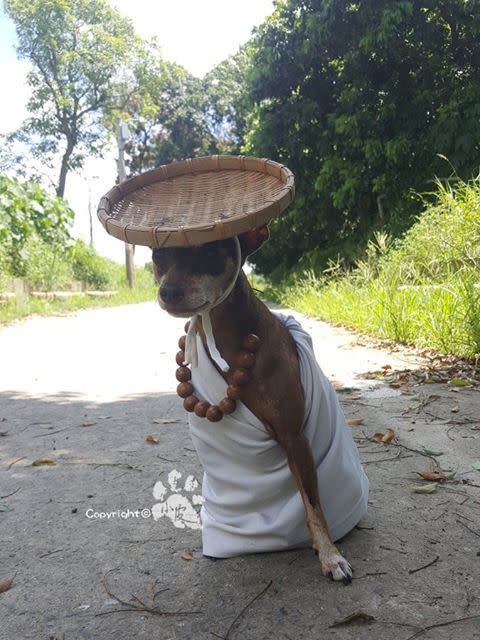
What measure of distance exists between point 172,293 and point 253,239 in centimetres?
40

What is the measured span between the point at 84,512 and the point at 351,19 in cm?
1296

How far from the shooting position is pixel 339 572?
2080mm

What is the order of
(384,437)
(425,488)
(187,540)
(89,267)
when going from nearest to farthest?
(187,540) → (425,488) → (384,437) → (89,267)

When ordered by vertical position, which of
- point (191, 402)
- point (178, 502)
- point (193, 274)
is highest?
point (193, 274)

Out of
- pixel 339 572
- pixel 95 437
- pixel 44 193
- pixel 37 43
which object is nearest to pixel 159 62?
pixel 37 43

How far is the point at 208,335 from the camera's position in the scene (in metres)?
2.13

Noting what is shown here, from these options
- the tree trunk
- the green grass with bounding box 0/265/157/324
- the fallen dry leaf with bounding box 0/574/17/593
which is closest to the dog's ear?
the fallen dry leaf with bounding box 0/574/17/593

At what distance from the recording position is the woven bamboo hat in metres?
1.77

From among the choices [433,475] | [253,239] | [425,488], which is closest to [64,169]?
[433,475]

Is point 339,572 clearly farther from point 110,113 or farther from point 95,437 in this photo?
point 110,113

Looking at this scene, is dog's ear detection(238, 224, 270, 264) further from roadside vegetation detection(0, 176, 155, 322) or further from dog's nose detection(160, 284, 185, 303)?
roadside vegetation detection(0, 176, 155, 322)

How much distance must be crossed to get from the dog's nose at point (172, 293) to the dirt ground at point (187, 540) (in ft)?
3.32

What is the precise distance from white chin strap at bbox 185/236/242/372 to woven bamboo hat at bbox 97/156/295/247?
179 mm

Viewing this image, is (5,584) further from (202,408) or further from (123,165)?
(123,165)
